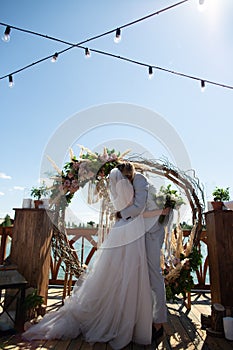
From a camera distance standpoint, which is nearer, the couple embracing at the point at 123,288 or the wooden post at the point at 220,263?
the couple embracing at the point at 123,288

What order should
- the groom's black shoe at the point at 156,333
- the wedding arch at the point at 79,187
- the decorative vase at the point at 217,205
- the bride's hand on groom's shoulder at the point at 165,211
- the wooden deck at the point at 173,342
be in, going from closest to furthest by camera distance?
the wooden deck at the point at 173,342
the groom's black shoe at the point at 156,333
the bride's hand on groom's shoulder at the point at 165,211
the decorative vase at the point at 217,205
the wedding arch at the point at 79,187

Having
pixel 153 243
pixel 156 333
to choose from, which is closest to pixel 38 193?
pixel 153 243

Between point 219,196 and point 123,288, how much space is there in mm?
1423

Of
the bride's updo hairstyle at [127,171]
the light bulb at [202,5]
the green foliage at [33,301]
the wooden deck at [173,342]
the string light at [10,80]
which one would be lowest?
the wooden deck at [173,342]

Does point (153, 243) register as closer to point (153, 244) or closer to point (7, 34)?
point (153, 244)

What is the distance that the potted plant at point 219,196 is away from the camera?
2.31 metres

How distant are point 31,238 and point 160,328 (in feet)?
4.90

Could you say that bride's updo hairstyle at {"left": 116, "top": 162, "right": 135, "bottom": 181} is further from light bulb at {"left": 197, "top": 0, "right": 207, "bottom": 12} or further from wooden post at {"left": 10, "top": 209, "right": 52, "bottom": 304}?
light bulb at {"left": 197, "top": 0, "right": 207, "bottom": 12}

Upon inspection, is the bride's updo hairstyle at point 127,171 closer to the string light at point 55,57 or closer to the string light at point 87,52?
the string light at point 87,52

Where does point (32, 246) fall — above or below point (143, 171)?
below

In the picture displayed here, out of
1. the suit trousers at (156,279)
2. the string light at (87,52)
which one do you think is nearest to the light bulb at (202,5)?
the string light at (87,52)

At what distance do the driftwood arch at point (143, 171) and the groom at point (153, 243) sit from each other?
0.71 metres

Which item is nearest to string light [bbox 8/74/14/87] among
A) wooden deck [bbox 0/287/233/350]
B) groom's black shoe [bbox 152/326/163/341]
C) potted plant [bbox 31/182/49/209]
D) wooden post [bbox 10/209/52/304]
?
potted plant [bbox 31/182/49/209]

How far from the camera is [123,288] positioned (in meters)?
1.69
